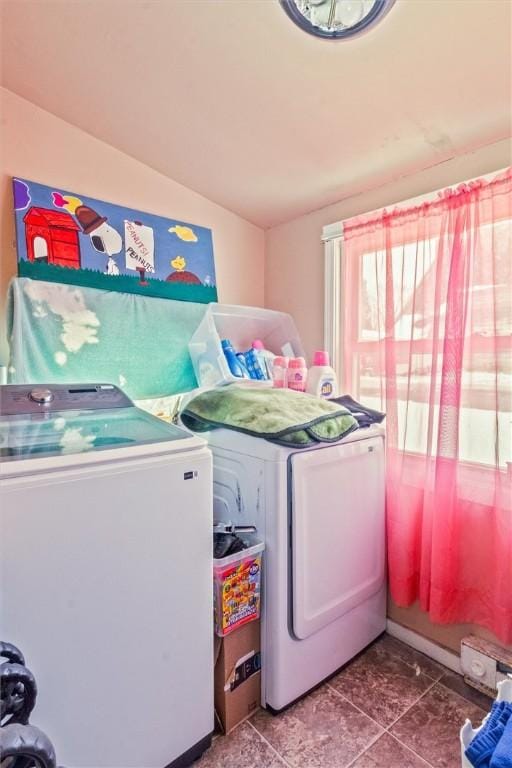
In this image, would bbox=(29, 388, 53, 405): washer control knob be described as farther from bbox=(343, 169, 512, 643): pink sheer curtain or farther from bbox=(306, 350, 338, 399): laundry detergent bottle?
bbox=(343, 169, 512, 643): pink sheer curtain

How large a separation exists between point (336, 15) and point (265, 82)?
35 centimetres

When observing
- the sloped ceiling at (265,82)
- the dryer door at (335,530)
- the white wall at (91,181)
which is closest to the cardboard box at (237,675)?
the dryer door at (335,530)

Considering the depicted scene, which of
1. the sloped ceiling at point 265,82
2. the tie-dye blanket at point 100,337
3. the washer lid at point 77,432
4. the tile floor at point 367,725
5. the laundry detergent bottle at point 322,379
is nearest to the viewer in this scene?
the washer lid at point 77,432

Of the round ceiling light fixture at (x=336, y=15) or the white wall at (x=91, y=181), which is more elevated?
the round ceiling light fixture at (x=336, y=15)

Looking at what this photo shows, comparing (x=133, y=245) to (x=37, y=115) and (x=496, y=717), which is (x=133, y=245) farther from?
(x=496, y=717)

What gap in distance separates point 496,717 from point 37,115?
8.66 ft

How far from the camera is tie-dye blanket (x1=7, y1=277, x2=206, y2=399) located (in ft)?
5.67

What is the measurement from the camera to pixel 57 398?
1.64 meters

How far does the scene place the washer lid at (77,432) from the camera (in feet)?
3.75

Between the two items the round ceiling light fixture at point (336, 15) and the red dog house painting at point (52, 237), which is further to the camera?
the red dog house painting at point (52, 237)

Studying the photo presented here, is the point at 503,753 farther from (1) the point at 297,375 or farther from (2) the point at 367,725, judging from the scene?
(1) the point at 297,375

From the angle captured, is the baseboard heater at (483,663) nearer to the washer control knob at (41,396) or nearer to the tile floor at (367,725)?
the tile floor at (367,725)

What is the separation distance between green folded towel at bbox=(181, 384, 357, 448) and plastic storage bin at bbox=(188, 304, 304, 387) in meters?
0.26

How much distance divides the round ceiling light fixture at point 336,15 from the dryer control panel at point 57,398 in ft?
4.90
